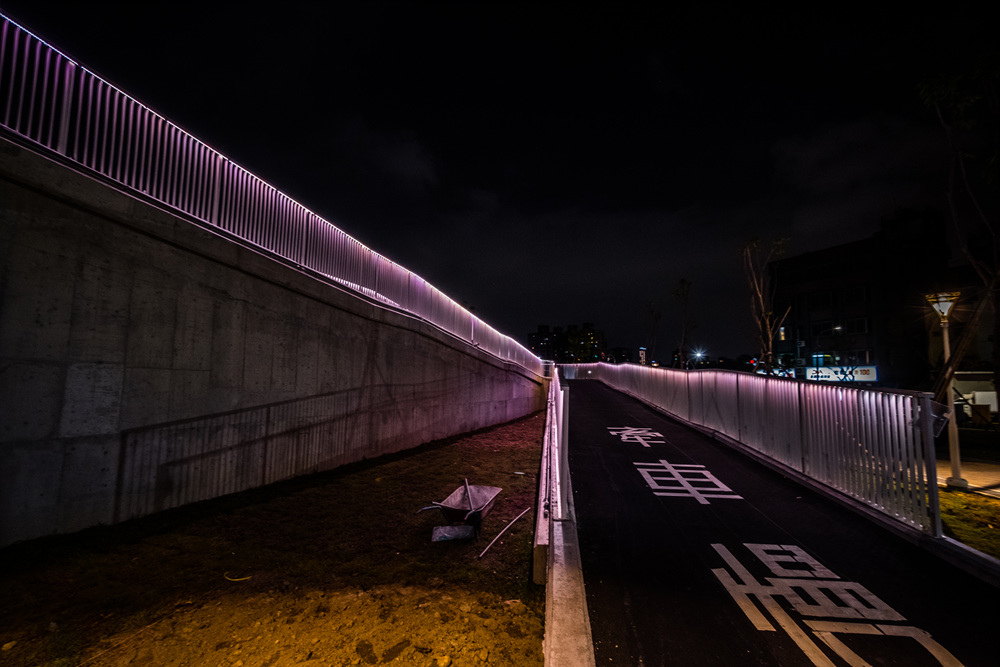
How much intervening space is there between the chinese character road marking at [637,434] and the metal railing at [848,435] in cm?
191

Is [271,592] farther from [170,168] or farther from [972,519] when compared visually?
[972,519]

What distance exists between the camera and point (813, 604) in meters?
3.55

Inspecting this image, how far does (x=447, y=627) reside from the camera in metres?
3.23

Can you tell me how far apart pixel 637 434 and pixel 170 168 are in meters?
12.5

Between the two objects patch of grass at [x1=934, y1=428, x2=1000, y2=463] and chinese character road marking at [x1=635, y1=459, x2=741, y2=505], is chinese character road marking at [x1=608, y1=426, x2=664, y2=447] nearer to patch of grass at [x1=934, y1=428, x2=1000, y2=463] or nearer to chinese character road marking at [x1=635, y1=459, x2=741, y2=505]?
chinese character road marking at [x1=635, y1=459, x2=741, y2=505]

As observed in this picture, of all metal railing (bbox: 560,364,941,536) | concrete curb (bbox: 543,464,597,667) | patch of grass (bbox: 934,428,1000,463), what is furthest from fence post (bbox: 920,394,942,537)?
patch of grass (bbox: 934,428,1000,463)

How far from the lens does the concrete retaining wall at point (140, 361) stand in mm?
3996

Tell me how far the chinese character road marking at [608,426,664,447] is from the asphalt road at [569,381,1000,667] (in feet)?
14.3

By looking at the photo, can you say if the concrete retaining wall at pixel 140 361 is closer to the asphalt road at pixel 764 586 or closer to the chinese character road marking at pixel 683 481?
the asphalt road at pixel 764 586

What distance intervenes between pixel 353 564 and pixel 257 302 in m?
4.19

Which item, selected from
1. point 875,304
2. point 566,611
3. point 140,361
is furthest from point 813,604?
point 875,304

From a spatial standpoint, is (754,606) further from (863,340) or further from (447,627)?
(863,340)

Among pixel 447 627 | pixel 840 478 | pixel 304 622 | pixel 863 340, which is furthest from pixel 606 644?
pixel 863 340

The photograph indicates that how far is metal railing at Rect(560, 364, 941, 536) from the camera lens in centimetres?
485
